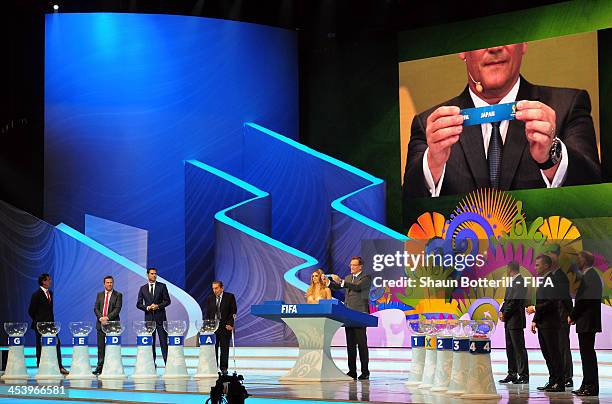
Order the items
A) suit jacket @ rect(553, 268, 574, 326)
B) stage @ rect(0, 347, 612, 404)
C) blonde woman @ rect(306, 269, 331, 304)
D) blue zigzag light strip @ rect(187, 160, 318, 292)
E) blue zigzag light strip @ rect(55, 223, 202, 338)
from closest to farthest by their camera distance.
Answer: stage @ rect(0, 347, 612, 404)
suit jacket @ rect(553, 268, 574, 326)
blonde woman @ rect(306, 269, 331, 304)
blue zigzag light strip @ rect(55, 223, 202, 338)
blue zigzag light strip @ rect(187, 160, 318, 292)

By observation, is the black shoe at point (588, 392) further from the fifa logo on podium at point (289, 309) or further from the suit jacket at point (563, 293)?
the fifa logo on podium at point (289, 309)

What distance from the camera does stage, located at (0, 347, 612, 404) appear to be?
771 cm

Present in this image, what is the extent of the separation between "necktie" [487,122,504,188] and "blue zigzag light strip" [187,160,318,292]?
3577 millimetres

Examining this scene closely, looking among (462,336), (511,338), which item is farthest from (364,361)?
(462,336)

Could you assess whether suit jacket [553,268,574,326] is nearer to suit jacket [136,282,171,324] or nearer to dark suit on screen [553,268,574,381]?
dark suit on screen [553,268,574,381]

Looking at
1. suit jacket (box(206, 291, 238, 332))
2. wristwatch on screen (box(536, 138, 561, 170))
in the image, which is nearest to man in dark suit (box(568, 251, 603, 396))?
suit jacket (box(206, 291, 238, 332))

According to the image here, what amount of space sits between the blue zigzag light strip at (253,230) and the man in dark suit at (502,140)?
9.56 ft

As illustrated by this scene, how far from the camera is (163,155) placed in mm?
18016

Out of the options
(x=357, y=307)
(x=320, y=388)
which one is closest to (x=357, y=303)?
(x=357, y=307)

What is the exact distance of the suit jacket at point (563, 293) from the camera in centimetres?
830

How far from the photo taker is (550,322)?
8453 mm

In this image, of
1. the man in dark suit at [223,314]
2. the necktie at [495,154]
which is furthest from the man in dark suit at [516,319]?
the necktie at [495,154]

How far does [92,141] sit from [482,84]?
20.9 feet

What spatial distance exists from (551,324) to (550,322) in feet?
0.06
